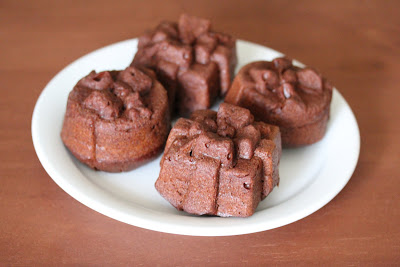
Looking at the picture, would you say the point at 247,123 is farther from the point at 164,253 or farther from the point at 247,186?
the point at 164,253

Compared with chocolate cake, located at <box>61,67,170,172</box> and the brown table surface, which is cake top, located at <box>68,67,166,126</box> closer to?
chocolate cake, located at <box>61,67,170,172</box>

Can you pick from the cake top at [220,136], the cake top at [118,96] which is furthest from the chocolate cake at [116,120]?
the cake top at [220,136]

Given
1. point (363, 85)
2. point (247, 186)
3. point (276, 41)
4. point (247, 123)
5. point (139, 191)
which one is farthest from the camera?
point (276, 41)

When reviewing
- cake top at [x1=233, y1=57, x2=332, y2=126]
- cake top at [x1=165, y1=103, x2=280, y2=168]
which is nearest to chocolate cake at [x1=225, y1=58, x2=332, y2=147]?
cake top at [x1=233, y1=57, x2=332, y2=126]

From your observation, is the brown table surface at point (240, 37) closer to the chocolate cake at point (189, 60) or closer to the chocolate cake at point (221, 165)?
the chocolate cake at point (221, 165)

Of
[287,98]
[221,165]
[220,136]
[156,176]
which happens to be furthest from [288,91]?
[156,176]

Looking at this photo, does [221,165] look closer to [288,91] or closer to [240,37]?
[288,91]

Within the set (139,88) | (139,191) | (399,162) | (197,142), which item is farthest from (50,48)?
(399,162)
